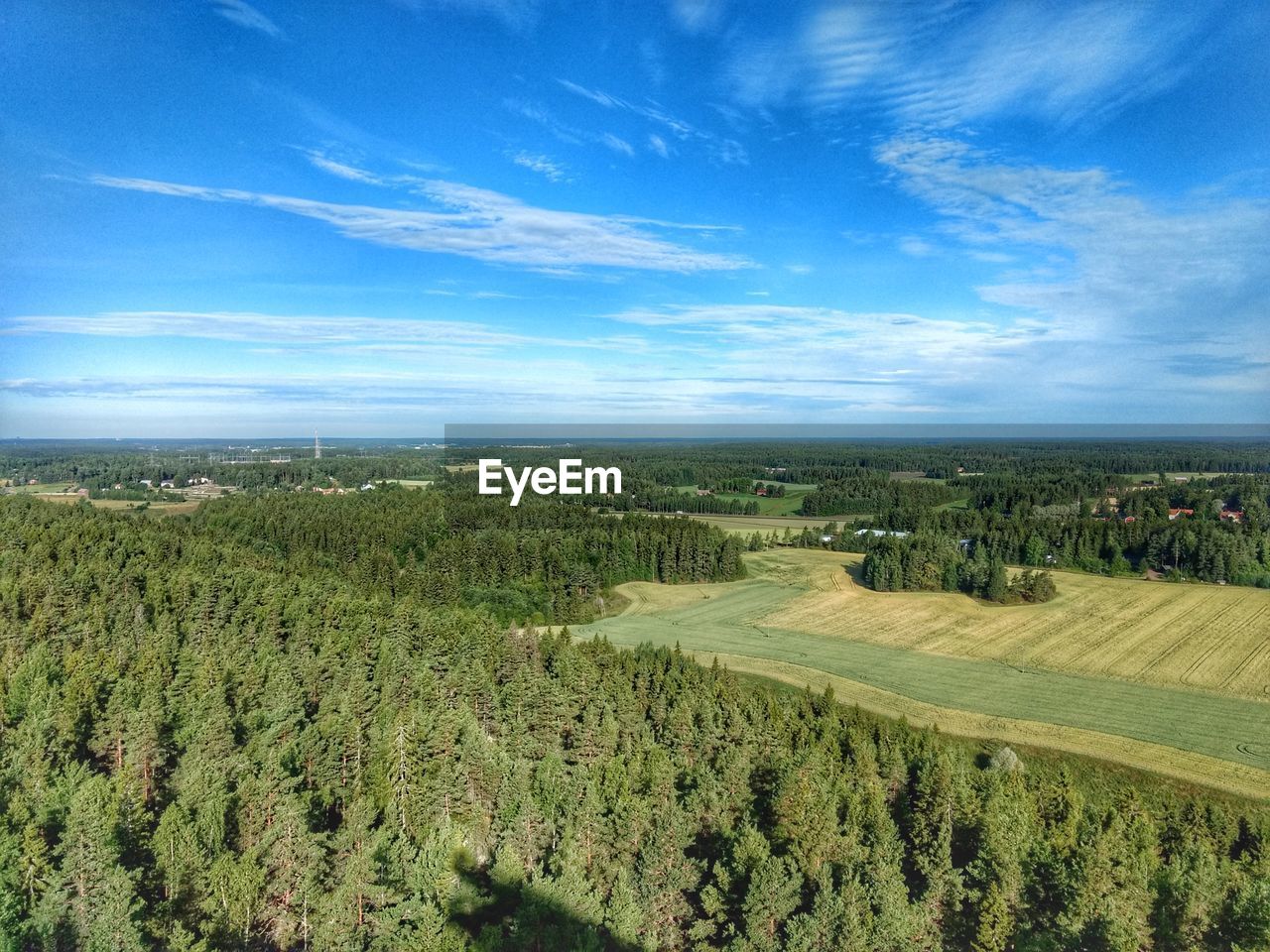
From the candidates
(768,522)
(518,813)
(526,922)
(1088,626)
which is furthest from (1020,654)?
(768,522)

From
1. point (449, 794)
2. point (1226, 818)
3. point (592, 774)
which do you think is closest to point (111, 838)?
point (449, 794)

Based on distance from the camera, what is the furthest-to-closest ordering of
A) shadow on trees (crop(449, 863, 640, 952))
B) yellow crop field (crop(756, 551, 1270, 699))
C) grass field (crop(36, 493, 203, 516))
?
grass field (crop(36, 493, 203, 516)) < yellow crop field (crop(756, 551, 1270, 699)) < shadow on trees (crop(449, 863, 640, 952))

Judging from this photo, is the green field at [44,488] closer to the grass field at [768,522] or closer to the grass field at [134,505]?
the grass field at [134,505]

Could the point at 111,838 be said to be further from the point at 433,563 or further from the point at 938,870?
the point at 433,563

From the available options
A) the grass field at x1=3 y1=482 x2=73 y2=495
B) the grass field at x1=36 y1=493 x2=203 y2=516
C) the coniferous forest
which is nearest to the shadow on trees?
the coniferous forest

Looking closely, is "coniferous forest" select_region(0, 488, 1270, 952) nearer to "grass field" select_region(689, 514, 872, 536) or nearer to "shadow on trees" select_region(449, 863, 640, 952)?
"shadow on trees" select_region(449, 863, 640, 952)
